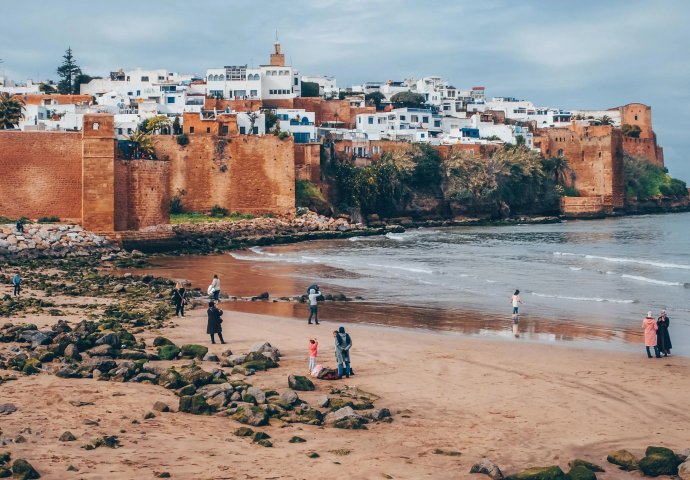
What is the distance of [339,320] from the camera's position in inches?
704

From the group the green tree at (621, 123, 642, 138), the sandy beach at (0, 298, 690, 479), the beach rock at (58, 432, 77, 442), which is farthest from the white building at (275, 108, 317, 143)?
the beach rock at (58, 432, 77, 442)

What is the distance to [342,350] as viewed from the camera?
1209cm

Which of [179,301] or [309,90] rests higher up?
[309,90]

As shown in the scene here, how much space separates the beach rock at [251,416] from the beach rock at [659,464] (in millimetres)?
3537

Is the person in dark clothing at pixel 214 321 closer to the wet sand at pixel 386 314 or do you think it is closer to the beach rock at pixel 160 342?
the beach rock at pixel 160 342

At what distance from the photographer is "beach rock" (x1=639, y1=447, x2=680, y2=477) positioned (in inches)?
336

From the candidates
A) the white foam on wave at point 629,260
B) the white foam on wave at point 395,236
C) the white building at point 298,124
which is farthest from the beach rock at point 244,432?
the white building at point 298,124

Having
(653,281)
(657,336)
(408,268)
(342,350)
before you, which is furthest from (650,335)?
(408,268)

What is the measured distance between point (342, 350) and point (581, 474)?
14.3 feet

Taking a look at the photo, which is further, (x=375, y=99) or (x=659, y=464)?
(x=375, y=99)

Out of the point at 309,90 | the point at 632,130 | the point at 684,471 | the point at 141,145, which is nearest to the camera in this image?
the point at 684,471

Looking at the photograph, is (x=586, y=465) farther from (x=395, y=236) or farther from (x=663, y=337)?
(x=395, y=236)

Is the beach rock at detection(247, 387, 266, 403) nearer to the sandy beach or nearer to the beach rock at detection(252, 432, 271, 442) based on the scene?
the sandy beach

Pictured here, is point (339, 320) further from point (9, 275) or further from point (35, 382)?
point (9, 275)
